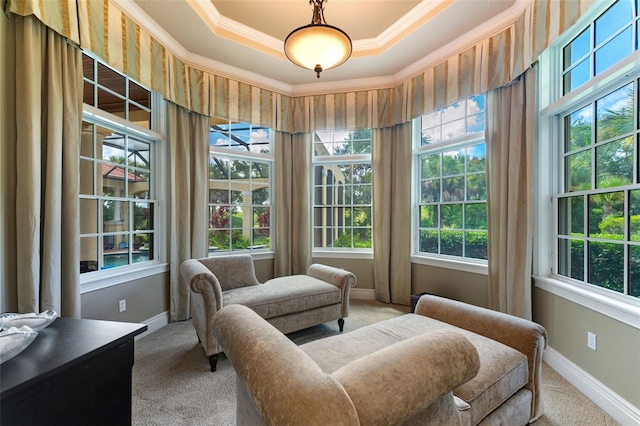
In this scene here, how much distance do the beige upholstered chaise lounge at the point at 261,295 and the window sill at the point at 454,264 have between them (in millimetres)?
1176

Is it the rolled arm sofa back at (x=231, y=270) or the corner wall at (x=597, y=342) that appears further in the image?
the rolled arm sofa back at (x=231, y=270)

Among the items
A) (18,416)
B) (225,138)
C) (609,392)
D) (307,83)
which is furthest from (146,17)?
(609,392)

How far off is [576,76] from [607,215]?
1.09m

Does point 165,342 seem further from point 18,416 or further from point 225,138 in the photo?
point 225,138

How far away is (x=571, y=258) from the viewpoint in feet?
7.31

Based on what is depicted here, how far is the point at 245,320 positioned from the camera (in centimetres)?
126

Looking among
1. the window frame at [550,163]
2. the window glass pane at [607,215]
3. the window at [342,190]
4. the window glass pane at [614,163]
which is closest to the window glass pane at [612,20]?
the window frame at [550,163]

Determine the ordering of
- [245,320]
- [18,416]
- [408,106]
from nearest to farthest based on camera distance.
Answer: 1. [18,416]
2. [245,320]
3. [408,106]

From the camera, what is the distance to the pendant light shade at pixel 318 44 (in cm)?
Answer: 194

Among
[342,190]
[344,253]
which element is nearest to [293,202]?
[342,190]

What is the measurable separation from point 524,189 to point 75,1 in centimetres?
375

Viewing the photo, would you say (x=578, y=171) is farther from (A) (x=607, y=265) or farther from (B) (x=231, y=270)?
(B) (x=231, y=270)

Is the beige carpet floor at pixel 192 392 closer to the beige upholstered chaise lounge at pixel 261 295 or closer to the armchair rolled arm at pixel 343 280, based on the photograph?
the beige upholstered chaise lounge at pixel 261 295

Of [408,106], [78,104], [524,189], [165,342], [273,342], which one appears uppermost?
[408,106]
